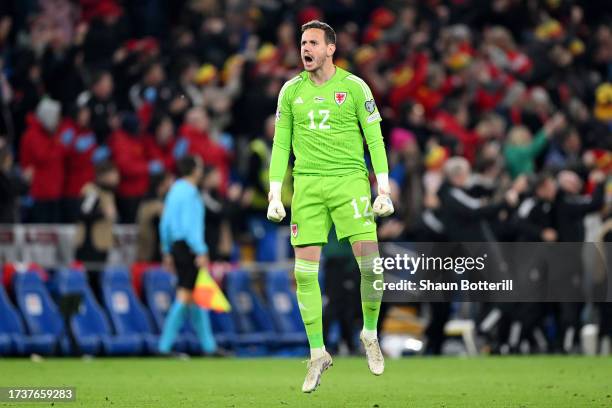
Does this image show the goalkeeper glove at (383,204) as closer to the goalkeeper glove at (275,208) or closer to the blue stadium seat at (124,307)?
the goalkeeper glove at (275,208)

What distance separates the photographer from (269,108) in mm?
21812

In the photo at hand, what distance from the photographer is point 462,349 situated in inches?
770

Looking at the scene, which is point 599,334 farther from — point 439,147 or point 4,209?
point 4,209

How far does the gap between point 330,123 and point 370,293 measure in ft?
4.56

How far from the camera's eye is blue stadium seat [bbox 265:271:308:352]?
1969 centimetres

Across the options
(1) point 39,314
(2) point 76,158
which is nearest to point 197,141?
(2) point 76,158

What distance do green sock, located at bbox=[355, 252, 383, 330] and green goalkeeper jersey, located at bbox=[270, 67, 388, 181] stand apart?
Result: 75cm

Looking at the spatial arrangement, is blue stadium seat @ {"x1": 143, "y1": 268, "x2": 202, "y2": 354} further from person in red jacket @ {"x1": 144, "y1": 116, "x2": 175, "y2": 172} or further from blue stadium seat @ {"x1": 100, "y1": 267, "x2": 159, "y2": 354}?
person in red jacket @ {"x1": 144, "y1": 116, "x2": 175, "y2": 172}

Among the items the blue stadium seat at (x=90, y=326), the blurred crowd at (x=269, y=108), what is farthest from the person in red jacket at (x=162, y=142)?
the blue stadium seat at (x=90, y=326)

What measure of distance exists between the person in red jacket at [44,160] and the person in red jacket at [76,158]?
11cm

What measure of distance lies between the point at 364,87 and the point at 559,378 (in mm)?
4133

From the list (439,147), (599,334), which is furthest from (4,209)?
(599,334)

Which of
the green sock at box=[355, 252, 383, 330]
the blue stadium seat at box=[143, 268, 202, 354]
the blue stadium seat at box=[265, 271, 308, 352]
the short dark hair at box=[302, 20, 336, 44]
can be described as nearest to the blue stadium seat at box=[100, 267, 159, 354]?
the blue stadium seat at box=[143, 268, 202, 354]

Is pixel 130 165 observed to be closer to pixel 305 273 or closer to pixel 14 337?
pixel 14 337
